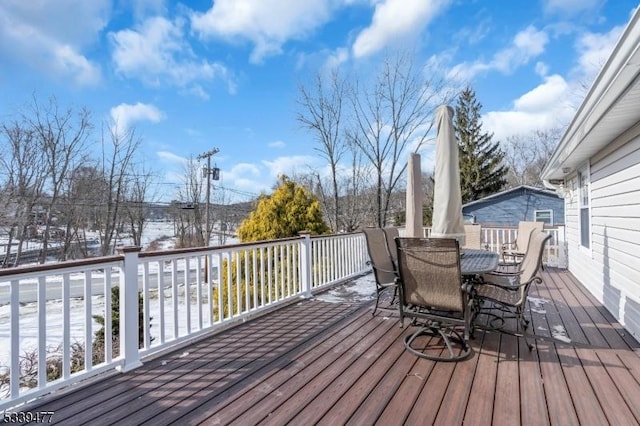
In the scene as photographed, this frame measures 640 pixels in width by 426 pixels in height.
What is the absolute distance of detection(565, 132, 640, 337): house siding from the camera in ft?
10.4

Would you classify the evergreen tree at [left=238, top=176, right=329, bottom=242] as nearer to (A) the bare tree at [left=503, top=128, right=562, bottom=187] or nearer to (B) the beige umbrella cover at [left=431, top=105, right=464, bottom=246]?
(B) the beige umbrella cover at [left=431, top=105, right=464, bottom=246]

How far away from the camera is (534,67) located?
10.4 meters

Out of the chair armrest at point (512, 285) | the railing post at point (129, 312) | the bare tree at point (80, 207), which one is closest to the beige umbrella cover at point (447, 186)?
the chair armrest at point (512, 285)

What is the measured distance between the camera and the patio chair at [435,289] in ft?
8.54

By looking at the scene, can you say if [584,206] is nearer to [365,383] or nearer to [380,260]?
[380,260]

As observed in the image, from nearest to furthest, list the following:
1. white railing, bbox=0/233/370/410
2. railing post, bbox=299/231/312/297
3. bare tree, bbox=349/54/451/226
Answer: white railing, bbox=0/233/370/410
railing post, bbox=299/231/312/297
bare tree, bbox=349/54/451/226

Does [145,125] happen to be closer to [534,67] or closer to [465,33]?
[465,33]

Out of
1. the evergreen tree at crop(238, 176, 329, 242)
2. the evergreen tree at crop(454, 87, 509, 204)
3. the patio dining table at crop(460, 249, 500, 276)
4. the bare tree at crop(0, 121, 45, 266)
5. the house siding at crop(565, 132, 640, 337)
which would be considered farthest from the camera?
the evergreen tree at crop(454, 87, 509, 204)

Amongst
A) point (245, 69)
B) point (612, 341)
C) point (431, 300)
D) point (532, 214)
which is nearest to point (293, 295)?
point (431, 300)

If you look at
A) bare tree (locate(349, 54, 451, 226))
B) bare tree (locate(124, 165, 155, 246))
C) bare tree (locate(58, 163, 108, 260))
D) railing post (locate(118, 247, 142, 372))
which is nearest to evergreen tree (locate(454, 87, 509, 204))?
bare tree (locate(349, 54, 451, 226))

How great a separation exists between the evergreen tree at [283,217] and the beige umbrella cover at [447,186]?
12.2ft

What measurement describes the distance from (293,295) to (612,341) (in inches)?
140

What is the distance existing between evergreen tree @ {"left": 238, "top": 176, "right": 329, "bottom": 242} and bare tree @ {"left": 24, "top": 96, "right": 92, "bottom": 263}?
33.6 ft

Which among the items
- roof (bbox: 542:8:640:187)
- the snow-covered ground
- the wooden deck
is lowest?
the snow-covered ground
